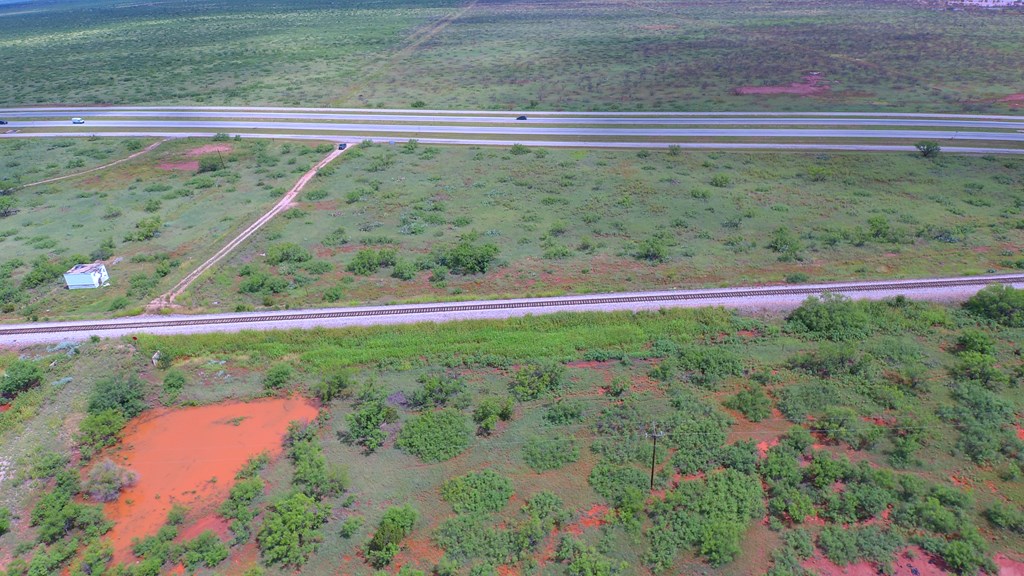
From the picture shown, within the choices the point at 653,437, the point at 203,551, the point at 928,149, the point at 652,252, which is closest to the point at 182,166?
the point at 652,252

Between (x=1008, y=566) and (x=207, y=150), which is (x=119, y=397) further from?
(x=207, y=150)

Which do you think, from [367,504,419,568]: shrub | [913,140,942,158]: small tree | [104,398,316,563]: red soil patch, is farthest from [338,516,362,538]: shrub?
[913,140,942,158]: small tree

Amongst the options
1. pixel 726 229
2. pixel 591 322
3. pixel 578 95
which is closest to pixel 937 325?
pixel 726 229

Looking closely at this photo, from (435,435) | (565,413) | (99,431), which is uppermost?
(565,413)

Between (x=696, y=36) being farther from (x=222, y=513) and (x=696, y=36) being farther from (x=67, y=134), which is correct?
(x=222, y=513)

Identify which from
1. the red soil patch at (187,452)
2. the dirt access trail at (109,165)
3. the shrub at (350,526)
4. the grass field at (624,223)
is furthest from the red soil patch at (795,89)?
the shrub at (350,526)

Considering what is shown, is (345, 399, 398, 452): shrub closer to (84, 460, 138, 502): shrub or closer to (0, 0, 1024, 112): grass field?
(84, 460, 138, 502): shrub
